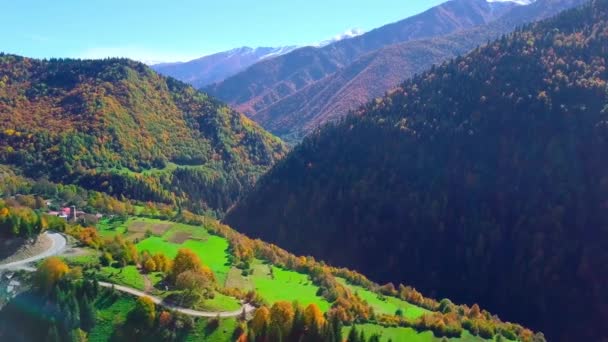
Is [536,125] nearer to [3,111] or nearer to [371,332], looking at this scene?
[371,332]

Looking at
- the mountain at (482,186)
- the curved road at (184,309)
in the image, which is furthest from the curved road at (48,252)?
the mountain at (482,186)

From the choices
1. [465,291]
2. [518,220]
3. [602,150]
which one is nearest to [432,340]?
[465,291]

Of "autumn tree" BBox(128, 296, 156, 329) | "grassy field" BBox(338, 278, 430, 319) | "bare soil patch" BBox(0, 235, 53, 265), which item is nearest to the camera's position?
"autumn tree" BBox(128, 296, 156, 329)

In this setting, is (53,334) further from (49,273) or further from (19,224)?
(19,224)

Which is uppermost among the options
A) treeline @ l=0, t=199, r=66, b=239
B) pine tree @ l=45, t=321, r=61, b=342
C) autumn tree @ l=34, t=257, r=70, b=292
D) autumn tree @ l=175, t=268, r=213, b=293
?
treeline @ l=0, t=199, r=66, b=239

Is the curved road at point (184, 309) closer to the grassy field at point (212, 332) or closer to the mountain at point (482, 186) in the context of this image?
the grassy field at point (212, 332)

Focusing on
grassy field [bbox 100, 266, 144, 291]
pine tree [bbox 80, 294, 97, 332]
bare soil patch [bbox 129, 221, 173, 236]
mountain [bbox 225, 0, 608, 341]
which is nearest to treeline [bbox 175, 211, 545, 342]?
grassy field [bbox 100, 266, 144, 291]

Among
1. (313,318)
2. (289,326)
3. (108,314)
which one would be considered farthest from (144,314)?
(313,318)

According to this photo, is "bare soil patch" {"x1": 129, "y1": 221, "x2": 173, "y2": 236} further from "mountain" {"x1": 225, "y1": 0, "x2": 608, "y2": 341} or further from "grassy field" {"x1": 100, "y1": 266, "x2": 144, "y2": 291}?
"mountain" {"x1": 225, "y1": 0, "x2": 608, "y2": 341}
